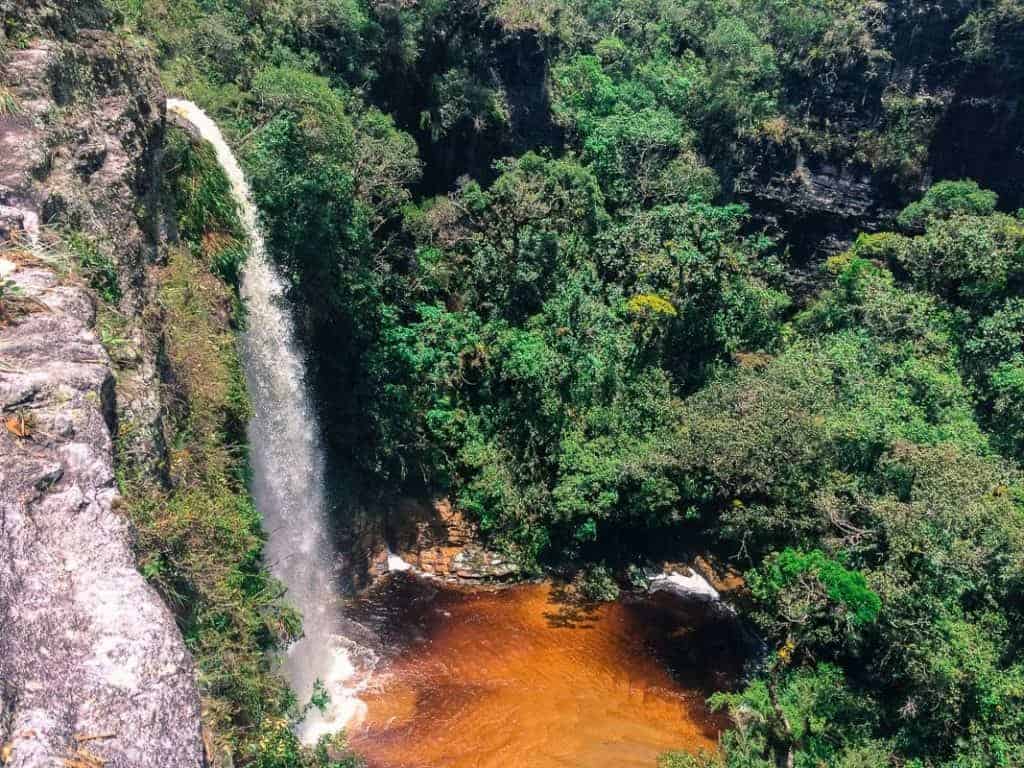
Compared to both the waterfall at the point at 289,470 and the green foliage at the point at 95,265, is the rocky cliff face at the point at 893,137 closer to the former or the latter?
the waterfall at the point at 289,470

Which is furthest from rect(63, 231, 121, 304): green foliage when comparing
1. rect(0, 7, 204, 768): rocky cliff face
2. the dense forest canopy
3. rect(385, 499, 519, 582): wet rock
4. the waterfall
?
rect(385, 499, 519, 582): wet rock

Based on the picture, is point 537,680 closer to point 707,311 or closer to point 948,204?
point 707,311

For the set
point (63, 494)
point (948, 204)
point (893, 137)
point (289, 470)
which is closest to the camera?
point (63, 494)

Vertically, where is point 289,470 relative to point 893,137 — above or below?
below

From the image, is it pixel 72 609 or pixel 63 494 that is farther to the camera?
pixel 63 494

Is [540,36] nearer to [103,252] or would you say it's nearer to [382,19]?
[382,19]

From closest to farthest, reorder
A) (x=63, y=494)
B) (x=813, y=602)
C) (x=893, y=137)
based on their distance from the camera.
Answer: (x=63, y=494)
(x=813, y=602)
(x=893, y=137)

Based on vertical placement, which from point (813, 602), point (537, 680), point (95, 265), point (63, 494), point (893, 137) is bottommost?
point (537, 680)

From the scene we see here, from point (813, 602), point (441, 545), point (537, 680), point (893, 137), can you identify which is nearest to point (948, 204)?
point (893, 137)
